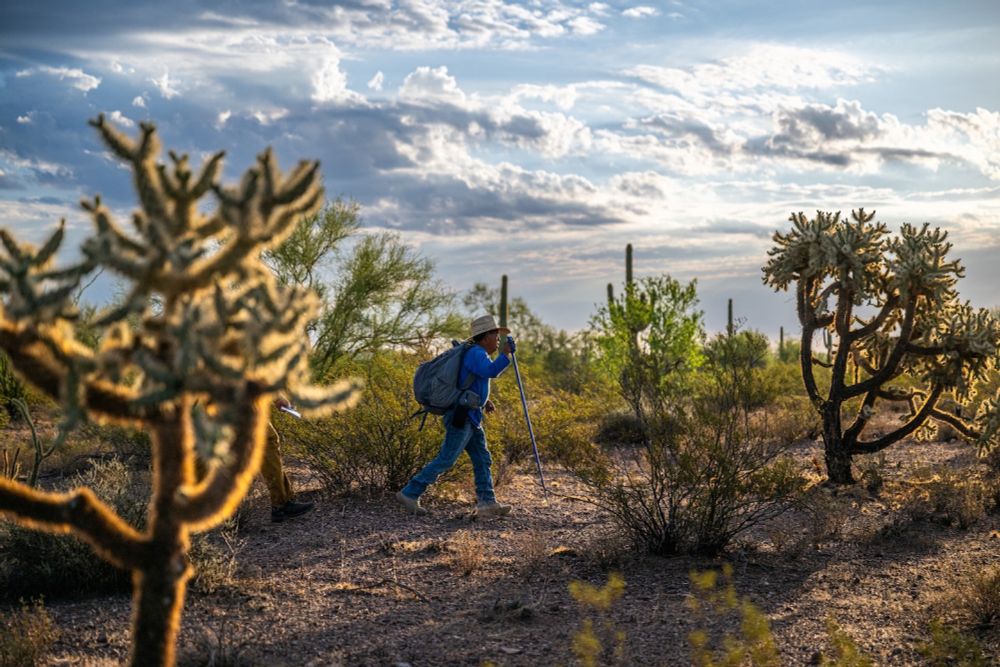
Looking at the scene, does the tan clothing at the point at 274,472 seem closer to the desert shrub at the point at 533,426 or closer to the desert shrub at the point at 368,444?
the desert shrub at the point at 368,444

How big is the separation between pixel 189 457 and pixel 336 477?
7.48 m

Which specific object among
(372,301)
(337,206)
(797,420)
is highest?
(337,206)

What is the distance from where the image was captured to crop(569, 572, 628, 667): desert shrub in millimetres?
5012

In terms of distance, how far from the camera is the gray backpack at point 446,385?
9.33 meters

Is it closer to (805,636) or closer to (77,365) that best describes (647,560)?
(805,636)

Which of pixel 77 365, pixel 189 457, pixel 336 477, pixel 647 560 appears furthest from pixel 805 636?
pixel 336 477

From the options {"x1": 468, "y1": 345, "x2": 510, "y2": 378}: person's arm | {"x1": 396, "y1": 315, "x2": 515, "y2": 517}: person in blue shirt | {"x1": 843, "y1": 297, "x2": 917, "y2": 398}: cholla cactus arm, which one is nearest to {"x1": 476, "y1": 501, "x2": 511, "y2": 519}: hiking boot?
{"x1": 396, "y1": 315, "x2": 515, "y2": 517}: person in blue shirt

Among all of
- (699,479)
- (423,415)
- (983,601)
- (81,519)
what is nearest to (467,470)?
(423,415)

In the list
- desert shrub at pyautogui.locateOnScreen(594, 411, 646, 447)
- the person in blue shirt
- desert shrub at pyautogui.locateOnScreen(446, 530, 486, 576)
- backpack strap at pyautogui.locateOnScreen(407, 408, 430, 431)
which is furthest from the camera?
desert shrub at pyautogui.locateOnScreen(594, 411, 646, 447)

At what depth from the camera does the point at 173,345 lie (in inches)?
132

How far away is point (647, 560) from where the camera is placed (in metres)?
7.85

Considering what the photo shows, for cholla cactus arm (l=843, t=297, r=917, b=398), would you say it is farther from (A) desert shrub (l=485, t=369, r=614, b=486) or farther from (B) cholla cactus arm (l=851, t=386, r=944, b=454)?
(A) desert shrub (l=485, t=369, r=614, b=486)

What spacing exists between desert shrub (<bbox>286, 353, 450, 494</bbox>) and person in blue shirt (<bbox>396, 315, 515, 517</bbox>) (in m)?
0.95

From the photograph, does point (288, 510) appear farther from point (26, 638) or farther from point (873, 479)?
point (873, 479)
